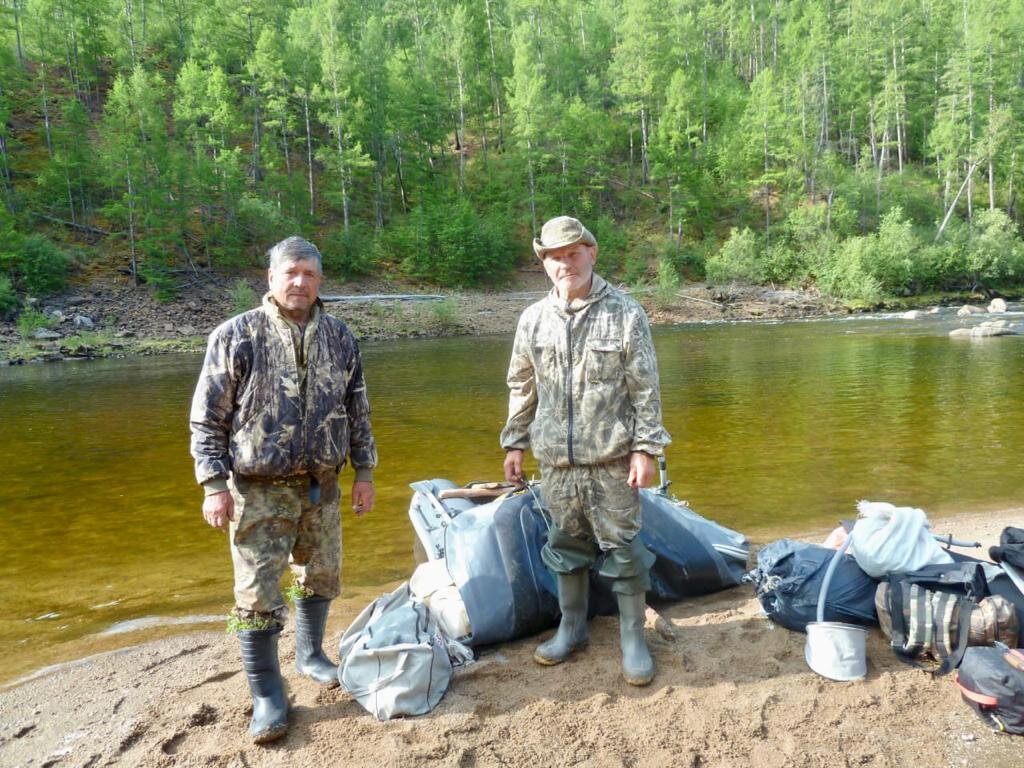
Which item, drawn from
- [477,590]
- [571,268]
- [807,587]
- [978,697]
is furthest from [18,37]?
[978,697]

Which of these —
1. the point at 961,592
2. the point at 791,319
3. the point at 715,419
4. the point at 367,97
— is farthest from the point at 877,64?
the point at 961,592

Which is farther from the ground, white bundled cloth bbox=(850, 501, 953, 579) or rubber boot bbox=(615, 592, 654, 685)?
white bundled cloth bbox=(850, 501, 953, 579)

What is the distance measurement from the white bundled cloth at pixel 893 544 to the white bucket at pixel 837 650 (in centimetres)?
33

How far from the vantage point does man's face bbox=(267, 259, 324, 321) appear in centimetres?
275

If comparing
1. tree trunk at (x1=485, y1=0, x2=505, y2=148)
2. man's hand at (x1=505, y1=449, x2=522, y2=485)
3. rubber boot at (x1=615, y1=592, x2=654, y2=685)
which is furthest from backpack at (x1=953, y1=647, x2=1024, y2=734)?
tree trunk at (x1=485, y1=0, x2=505, y2=148)

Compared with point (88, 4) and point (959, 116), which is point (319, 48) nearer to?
point (88, 4)

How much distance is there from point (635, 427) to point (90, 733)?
8.50ft

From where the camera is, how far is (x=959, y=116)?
43625 mm

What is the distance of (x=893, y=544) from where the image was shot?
3.12m

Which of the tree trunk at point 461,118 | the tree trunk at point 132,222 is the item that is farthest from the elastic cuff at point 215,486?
the tree trunk at point 461,118

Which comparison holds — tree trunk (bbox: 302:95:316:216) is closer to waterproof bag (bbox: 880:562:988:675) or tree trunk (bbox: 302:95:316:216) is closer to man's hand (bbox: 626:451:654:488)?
man's hand (bbox: 626:451:654:488)

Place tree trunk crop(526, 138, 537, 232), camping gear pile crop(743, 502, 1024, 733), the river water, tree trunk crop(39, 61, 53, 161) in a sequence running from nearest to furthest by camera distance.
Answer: camping gear pile crop(743, 502, 1024, 733) < the river water < tree trunk crop(39, 61, 53, 161) < tree trunk crop(526, 138, 537, 232)

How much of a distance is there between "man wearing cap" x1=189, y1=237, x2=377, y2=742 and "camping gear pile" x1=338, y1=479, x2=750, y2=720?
1.32 feet

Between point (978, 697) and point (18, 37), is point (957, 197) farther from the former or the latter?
point (18, 37)
